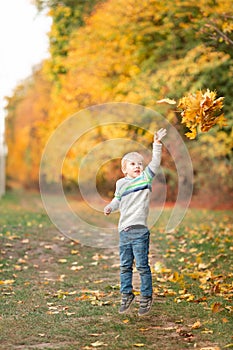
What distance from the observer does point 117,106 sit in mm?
25219

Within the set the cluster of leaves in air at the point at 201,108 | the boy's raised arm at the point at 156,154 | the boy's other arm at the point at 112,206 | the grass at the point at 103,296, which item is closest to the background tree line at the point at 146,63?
the grass at the point at 103,296

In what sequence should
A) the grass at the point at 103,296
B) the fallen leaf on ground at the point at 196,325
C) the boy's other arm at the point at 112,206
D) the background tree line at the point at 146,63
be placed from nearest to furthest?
the grass at the point at 103,296
the fallen leaf on ground at the point at 196,325
the boy's other arm at the point at 112,206
the background tree line at the point at 146,63

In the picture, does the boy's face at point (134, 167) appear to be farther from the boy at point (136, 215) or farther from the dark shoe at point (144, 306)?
the dark shoe at point (144, 306)

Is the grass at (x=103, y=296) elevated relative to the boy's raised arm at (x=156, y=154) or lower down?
lower down

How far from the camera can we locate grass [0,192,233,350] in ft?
20.5

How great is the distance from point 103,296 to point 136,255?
130 centimetres

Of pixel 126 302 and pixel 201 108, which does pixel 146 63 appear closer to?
pixel 201 108

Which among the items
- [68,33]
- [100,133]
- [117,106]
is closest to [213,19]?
[117,106]

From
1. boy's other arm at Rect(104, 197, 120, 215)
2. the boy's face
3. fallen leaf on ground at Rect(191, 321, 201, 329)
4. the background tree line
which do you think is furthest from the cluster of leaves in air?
the background tree line

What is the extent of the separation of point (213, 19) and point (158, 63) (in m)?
6.88

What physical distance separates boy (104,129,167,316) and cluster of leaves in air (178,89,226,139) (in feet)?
1.09

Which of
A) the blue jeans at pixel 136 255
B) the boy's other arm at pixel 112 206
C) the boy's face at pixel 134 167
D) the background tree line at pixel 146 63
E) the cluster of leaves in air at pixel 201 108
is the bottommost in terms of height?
the blue jeans at pixel 136 255

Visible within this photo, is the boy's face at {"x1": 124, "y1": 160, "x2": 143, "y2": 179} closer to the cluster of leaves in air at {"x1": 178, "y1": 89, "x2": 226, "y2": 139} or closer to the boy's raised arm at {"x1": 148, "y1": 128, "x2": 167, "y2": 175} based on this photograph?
the boy's raised arm at {"x1": 148, "y1": 128, "x2": 167, "y2": 175}

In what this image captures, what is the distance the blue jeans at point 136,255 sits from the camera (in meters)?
7.14
